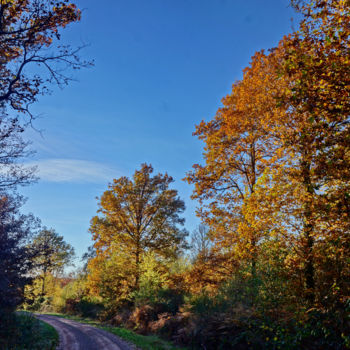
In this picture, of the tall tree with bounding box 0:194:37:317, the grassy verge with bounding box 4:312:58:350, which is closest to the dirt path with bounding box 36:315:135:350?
the grassy verge with bounding box 4:312:58:350

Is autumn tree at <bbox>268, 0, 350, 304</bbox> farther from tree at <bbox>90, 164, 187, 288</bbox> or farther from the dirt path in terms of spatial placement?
tree at <bbox>90, 164, 187, 288</bbox>

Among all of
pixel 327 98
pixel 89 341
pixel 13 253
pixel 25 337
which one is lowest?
pixel 89 341

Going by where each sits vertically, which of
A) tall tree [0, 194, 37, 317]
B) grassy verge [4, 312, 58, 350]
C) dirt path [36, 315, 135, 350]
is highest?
tall tree [0, 194, 37, 317]

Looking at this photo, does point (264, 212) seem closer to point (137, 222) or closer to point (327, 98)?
point (327, 98)

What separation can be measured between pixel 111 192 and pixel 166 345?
14979 mm

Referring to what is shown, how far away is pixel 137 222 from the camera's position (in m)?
25.4

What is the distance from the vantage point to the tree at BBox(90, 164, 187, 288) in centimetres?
2467

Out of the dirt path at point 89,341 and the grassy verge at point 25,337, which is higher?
the grassy verge at point 25,337

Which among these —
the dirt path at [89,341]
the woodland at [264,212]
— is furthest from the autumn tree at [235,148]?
the dirt path at [89,341]

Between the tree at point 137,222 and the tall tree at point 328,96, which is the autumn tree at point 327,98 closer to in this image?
the tall tree at point 328,96

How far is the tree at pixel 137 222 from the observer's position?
80.9ft

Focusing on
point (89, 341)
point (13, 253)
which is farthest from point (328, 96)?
Result: point (89, 341)

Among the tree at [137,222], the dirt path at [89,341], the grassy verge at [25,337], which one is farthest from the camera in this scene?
the tree at [137,222]

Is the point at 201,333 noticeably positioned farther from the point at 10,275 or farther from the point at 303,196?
the point at 10,275
